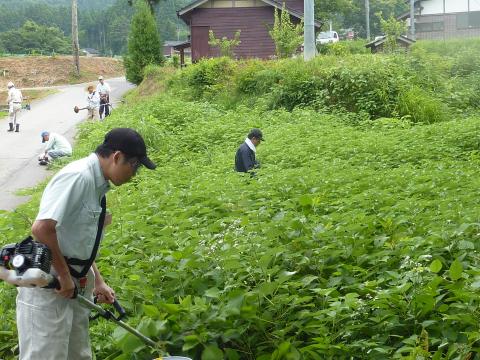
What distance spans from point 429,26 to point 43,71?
1203 inches

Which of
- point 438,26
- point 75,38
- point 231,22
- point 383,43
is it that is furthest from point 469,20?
point 75,38

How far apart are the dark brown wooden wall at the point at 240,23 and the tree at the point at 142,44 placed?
3180 mm

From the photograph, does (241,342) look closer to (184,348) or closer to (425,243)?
(184,348)

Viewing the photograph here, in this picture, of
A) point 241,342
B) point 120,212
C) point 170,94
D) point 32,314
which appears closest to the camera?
point 32,314

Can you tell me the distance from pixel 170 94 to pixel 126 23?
3544 inches

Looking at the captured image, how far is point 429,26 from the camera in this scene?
5081 cm

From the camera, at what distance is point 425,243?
18.0ft

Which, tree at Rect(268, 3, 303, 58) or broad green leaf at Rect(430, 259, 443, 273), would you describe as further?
tree at Rect(268, 3, 303, 58)

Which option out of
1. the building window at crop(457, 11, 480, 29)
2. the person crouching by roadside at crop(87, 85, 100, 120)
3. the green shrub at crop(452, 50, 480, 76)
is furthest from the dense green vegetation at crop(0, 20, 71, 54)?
the green shrub at crop(452, 50, 480, 76)

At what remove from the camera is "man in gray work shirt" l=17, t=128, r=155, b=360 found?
4.21m

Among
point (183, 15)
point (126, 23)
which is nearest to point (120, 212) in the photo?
Result: point (183, 15)

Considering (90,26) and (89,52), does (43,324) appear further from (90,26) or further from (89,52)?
(90,26)

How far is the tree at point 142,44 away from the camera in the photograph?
1473 inches

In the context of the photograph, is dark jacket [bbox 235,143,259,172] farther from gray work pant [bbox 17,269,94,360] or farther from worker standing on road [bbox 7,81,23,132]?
worker standing on road [bbox 7,81,23,132]
